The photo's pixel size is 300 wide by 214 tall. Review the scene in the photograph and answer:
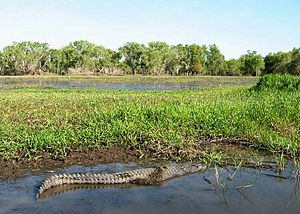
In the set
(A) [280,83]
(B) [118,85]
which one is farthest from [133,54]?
(A) [280,83]

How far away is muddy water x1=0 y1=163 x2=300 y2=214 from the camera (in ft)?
14.2

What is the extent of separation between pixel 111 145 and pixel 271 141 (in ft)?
10.4

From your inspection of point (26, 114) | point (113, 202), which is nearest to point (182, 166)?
point (113, 202)

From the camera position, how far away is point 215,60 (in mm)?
80500

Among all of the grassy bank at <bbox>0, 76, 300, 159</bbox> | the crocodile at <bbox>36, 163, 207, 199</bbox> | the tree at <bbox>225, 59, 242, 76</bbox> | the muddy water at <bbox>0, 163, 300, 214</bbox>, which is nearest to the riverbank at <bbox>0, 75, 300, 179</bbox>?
the grassy bank at <bbox>0, 76, 300, 159</bbox>

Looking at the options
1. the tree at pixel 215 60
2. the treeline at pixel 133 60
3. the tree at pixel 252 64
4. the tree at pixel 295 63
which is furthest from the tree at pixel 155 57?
the tree at pixel 295 63

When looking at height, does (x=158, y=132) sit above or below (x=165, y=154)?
above

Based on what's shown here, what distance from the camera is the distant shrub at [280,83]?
16047mm

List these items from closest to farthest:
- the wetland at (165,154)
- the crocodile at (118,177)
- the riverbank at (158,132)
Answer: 1. the wetland at (165,154)
2. the crocodile at (118,177)
3. the riverbank at (158,132)

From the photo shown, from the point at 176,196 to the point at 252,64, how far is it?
240 ft

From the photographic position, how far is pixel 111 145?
696 centimetres

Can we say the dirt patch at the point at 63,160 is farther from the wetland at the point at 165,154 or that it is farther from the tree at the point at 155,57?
the tree at the point at 155,57

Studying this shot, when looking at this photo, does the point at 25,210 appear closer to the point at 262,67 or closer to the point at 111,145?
the point at 111,145

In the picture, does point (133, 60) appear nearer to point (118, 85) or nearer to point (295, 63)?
point (295, 63)
